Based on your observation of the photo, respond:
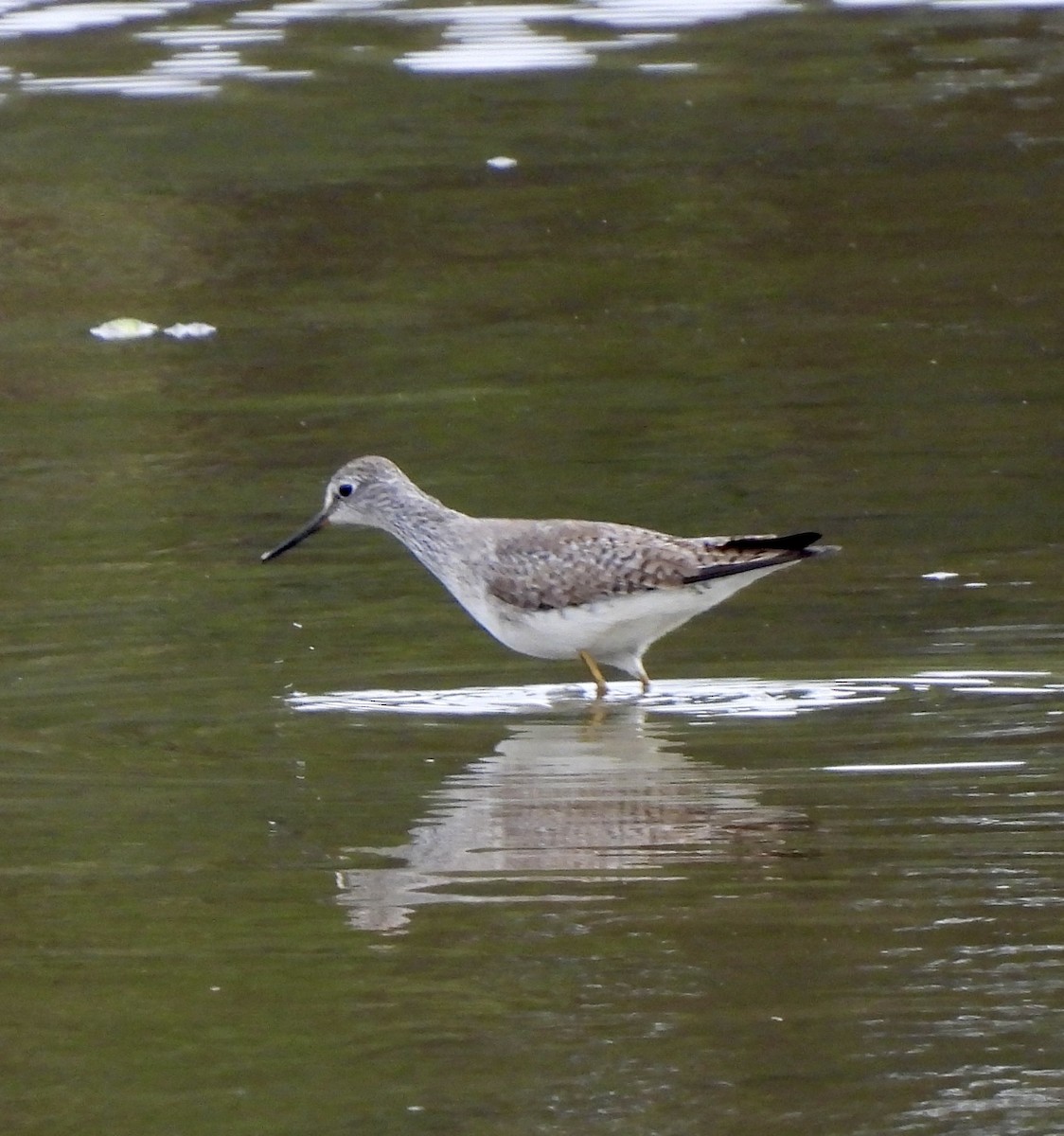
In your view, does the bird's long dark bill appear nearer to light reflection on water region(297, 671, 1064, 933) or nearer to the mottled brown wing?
the mottled brown wing

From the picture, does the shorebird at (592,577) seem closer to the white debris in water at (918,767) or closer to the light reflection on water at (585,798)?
the light reflection on water at (585,798)

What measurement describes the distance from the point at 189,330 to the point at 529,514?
345cm

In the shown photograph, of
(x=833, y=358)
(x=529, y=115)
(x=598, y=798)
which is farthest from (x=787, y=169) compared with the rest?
(x=598, y=798)

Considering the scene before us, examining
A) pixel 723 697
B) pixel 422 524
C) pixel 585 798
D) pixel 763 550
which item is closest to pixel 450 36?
pixel 422 524

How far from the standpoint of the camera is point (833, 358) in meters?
12.3

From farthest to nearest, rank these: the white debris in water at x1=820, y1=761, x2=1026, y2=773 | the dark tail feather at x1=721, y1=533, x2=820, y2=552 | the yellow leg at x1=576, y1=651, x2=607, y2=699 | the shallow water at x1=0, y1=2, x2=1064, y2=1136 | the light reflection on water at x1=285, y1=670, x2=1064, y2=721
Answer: the yellow leg at x1=576, y1=651, x2=607, y2=699, the dark tail feather at x1=721, y1=533, x2=820, y2=552, the light reflection on water at x1=285, y1=670, x2=1064, y2=721, the white debris in water at x1=820, y1=761, x2=1026, y2=773, the shallow water at x1=0, y1=2, x2=1064, y2=1136

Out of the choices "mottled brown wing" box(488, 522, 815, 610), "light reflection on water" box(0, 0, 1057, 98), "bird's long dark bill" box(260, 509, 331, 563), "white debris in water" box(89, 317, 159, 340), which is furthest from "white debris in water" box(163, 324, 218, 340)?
"mottled brown wing" box(488, 522, 815, 610)

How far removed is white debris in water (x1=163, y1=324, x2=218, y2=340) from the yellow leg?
16.1 ft

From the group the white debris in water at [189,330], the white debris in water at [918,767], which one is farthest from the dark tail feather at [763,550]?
the white debris in water at [189,330]

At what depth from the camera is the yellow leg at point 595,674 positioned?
846cm

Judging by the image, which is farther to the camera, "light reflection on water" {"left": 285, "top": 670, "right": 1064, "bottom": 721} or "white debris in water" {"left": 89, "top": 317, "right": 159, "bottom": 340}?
"white debris in water" {"left": 89, "top": 317, "right": 159, "bottom": 340}

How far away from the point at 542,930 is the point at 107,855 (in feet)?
4.14

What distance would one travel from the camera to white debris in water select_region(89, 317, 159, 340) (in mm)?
13008

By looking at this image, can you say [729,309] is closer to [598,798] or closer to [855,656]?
[855,656]
